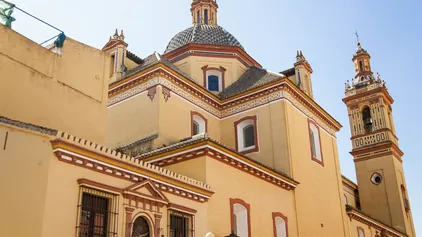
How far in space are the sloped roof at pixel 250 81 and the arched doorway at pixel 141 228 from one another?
1230cm

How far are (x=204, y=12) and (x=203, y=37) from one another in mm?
4563

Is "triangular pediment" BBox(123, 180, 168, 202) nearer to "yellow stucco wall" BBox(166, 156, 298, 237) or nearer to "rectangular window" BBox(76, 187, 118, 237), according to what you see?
"rectangular window" BBox(76, 187, 118, 237)

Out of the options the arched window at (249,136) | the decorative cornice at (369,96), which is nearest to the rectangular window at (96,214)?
the arched window at (249,136)

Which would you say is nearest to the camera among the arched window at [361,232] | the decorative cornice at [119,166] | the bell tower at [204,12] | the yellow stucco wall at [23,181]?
the yellow stucco wall at [23,181]

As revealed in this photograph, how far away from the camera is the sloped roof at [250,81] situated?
81.6ft

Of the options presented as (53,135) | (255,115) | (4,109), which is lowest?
(53,135)

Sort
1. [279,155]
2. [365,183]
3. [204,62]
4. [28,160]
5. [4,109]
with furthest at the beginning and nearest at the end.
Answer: [365,183]
[204,62]
[279,155]
[4,109]
[28,160]

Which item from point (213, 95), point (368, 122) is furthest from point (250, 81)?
point (368, 122)

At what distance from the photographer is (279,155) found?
22484 millimetres

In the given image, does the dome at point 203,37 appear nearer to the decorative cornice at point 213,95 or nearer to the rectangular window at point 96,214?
the decorative cornice at point 213,95

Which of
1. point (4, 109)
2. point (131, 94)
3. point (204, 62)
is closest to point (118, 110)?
point (131, 94)

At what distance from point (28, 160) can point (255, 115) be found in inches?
570

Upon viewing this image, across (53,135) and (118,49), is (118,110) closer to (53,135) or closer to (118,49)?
(118,49)

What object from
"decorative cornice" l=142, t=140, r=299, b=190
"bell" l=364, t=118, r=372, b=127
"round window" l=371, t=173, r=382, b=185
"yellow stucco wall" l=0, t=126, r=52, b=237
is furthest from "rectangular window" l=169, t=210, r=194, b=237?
"bell" l=364, t=118, r=372, b=127
